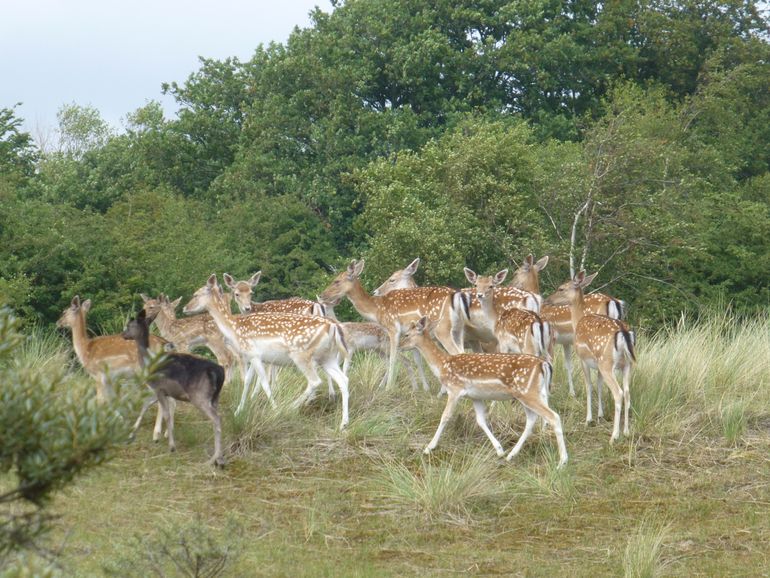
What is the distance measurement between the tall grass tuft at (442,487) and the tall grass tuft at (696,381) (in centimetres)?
206

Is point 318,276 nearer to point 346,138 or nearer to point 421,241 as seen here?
point 421,241

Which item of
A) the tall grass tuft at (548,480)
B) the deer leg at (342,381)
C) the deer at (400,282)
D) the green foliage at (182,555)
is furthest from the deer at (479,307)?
the green foliage at (182,555)

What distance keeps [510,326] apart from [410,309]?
1492 mm

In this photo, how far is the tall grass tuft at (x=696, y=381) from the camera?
39.7ft

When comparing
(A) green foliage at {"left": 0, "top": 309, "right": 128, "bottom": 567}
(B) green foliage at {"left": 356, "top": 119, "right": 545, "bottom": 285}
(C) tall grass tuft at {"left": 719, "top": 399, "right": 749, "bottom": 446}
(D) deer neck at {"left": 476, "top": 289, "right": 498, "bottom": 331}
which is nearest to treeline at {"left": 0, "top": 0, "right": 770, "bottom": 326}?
(B) green foliage at {"left": 356, "top": 119, "right": 545, "bottom": 285}

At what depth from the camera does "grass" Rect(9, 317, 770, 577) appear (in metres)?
9.16

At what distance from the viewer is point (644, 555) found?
882 cm

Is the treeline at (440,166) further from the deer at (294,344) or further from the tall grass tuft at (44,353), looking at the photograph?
the deer at (294,344)

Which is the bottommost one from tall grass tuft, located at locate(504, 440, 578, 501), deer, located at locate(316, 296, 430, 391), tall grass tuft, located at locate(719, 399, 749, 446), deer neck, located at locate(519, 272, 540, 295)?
tall grass tuft, located at locate(719, 399, 749, 446)

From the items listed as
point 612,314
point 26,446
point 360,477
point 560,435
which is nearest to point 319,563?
point 360,477

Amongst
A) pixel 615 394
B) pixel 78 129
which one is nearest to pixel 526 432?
pixel 615 394

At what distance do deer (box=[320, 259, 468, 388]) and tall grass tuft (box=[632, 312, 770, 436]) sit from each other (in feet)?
6.17

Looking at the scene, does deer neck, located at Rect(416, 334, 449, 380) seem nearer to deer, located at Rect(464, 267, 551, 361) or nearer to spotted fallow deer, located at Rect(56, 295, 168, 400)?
deer, located at Rect(464, 267, 551, 361)

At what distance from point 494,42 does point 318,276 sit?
11.9 metres
